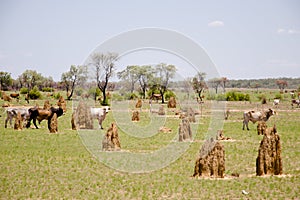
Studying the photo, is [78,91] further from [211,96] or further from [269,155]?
[269,155]

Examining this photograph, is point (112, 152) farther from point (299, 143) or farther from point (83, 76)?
point (83, 76)

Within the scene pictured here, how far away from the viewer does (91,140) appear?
23234 millimetres

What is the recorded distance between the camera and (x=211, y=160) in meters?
13.6

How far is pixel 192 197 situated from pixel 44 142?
12.2 metres

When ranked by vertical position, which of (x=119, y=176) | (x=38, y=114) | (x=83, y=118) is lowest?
(x=119, y=176)

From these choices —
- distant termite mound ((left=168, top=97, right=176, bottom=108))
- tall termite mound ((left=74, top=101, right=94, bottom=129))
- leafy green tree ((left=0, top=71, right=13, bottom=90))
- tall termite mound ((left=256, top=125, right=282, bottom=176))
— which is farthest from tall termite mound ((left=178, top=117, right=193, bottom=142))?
leafy green tree ((left=0, top=71, right=13, bottom=90))

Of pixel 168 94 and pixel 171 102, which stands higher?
pixel 168 94

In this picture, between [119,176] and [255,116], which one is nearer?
[119,176]

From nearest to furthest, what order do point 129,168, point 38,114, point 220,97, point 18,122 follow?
point 129,168, point 18,122, point 38,114, point 220,97

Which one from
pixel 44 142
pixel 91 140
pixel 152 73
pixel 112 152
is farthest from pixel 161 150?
pixel 152 73

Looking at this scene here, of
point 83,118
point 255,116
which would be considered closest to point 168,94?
point 255,116

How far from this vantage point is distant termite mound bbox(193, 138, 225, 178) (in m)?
13.4

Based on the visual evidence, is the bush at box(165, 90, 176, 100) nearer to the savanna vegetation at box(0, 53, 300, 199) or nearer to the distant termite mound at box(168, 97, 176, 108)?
the distant termite mound at box(168, 97, 176, 108)

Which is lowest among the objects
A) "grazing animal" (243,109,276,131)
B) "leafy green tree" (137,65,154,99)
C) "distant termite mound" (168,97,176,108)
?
"grazing animal" (243,109,276,131)
